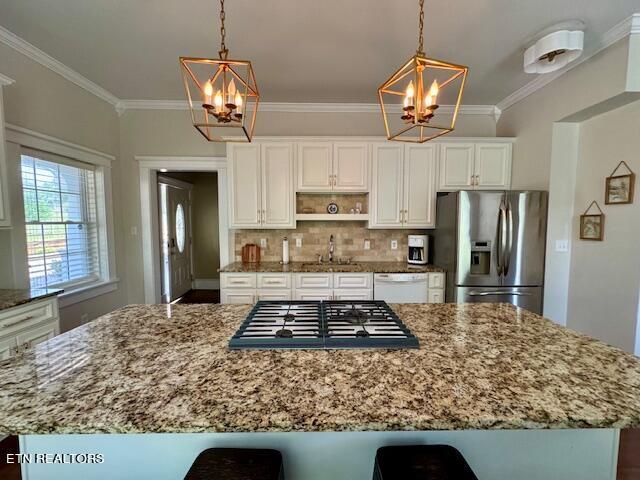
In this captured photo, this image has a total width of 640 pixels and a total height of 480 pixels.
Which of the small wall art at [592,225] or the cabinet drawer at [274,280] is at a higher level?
the small wall art at [592,225]

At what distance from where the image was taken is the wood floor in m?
5.17

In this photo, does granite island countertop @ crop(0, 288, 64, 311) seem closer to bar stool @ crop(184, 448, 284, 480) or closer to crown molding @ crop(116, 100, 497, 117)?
bar stool @ crop(184, 448, 284, 480)

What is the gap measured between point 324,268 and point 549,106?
277 centimetres

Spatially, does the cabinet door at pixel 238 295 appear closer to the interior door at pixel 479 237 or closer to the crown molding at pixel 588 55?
the interior door at pixel 479 237

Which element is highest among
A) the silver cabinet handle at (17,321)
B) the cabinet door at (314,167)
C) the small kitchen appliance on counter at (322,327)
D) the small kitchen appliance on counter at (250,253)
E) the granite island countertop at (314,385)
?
the cabinet door at (314,167)

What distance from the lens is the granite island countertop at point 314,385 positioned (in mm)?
739

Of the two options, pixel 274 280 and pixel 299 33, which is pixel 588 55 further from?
pixel 274 280

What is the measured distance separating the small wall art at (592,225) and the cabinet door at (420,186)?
1.31 meters

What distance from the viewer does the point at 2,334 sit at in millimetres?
1775

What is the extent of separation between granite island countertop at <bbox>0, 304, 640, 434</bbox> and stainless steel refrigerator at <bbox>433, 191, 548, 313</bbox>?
168cm

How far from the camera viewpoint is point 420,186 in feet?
11.0

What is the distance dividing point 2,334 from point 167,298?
121 inches

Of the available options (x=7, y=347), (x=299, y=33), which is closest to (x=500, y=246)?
(x=299, y=33)

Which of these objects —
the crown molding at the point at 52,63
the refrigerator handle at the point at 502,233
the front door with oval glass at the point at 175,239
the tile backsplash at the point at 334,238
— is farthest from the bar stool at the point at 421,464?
the front door with oval glass at the point at 175,239
